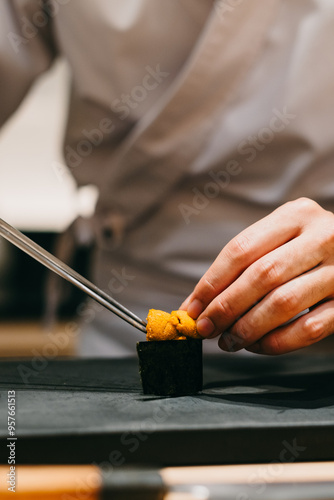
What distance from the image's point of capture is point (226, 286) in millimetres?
731

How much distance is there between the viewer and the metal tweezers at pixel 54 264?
0.63m

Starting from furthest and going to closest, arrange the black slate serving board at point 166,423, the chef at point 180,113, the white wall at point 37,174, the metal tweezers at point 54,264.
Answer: the white wall at point 37,174
the chef at point 180,113
the metal tweezers at point 54,264
the black slate serving board at point 166,423

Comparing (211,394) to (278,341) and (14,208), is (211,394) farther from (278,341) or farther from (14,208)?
(14,208)

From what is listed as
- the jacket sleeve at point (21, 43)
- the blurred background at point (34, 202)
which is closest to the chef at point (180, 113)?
the jacket sleeve at point (21, 43)

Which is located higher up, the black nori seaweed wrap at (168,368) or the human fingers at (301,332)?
the human fingers at (301,332)

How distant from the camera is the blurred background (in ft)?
8.75

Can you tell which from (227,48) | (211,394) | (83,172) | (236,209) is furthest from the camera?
(83,172)

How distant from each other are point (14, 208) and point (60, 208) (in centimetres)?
24

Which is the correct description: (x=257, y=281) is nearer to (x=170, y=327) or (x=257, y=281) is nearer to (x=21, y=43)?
(x=170, y=327)

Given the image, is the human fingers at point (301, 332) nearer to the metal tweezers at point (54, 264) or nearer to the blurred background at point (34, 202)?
the metal tweezers at point (54, 264)

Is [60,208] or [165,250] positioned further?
[60,208]

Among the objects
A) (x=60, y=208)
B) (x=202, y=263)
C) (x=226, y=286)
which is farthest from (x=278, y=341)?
(x=60, y=208)

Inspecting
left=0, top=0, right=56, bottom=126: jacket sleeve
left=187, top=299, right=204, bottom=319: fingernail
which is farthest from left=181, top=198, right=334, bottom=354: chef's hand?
left=0, top=0, right=56, bottom=126: jacket sleeve

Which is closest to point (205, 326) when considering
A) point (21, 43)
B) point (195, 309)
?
point (195, 309)
